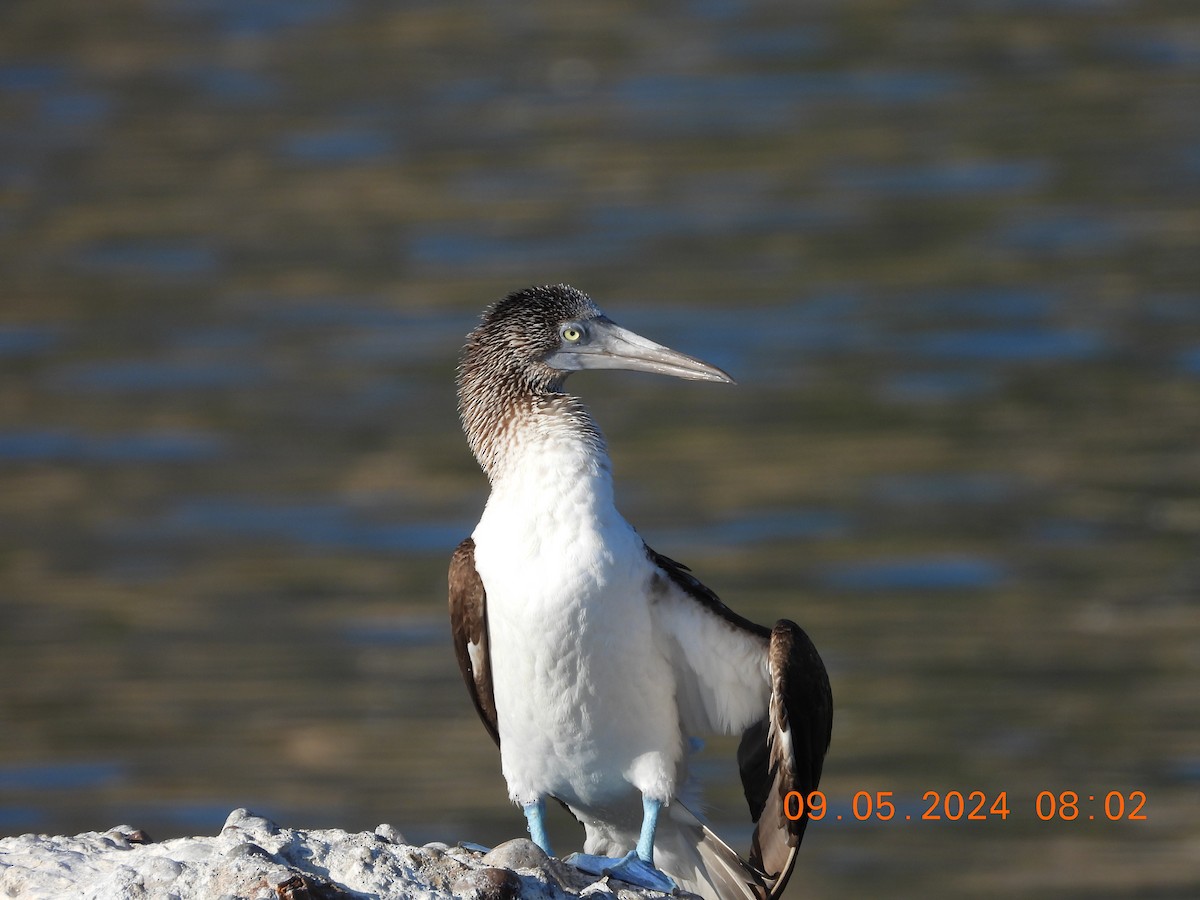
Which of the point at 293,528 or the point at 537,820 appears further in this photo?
the point at 293,528

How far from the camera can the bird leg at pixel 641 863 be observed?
7051 mm

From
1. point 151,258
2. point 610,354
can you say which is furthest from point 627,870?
point 151,258

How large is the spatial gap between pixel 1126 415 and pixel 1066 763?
5642mm

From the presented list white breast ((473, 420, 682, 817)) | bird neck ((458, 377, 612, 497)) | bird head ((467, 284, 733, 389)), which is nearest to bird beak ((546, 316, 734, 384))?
bird head ((467, 284, 733, 389))

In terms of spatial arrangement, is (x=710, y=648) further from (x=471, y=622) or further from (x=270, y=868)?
(x=270, y=868)

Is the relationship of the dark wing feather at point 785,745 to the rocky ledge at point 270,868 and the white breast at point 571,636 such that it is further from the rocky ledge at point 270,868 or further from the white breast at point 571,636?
the rocky ledge at point 270,868

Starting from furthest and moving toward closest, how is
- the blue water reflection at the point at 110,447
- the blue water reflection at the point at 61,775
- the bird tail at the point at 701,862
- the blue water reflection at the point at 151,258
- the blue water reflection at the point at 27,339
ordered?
the blue water reflection at the point at 151,258 → the blue water reflection at the point at 27,339 → the blue water reflection at the point at 110,447 → the blue water reflection at the point at 61,775 → the bird tail at the point at 701,862

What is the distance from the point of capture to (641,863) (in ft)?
23.9

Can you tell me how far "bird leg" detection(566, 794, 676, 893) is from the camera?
23.1 ft

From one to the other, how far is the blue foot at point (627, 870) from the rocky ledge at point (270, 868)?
0.36m

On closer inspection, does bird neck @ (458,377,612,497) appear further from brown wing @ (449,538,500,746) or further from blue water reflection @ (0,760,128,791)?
blue water reflection @ (0,760,128,791)
